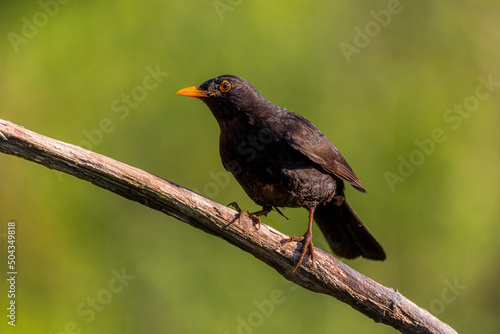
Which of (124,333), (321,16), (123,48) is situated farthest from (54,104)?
(321,16)

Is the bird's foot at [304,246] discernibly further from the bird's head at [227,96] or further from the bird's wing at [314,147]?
the bird's head at [227,96]

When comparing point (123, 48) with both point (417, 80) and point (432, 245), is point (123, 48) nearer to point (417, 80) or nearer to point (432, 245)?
point (417, 80)

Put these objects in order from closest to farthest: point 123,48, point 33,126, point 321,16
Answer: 1. point 33,126
2. point 123,48
3. point 321,16

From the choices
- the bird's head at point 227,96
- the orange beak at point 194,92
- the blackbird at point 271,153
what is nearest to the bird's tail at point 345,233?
the blackbird at point 271,153

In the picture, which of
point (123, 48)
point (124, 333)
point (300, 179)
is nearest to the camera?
point (300, 179)

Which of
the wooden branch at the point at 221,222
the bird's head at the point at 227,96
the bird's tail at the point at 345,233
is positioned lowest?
the wooden branch at the point at 221,222

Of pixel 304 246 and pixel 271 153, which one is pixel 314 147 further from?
pixel 304 246

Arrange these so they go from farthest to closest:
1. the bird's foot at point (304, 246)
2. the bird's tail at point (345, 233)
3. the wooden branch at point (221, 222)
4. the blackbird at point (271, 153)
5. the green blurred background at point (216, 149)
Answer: the green blurred background at point (216, 149) < the bird's tail at point (345, 233) < the blackbird at point (271, 153) < the bird's foot at point (304, 246) < the wooden branch at point (221, 222)

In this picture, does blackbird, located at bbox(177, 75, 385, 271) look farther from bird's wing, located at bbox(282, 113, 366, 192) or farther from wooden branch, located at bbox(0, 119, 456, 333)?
wooden branch, located at bbox(0, 119, 456, 333)

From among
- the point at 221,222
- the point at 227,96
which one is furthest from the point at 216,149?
the point at 221,222
